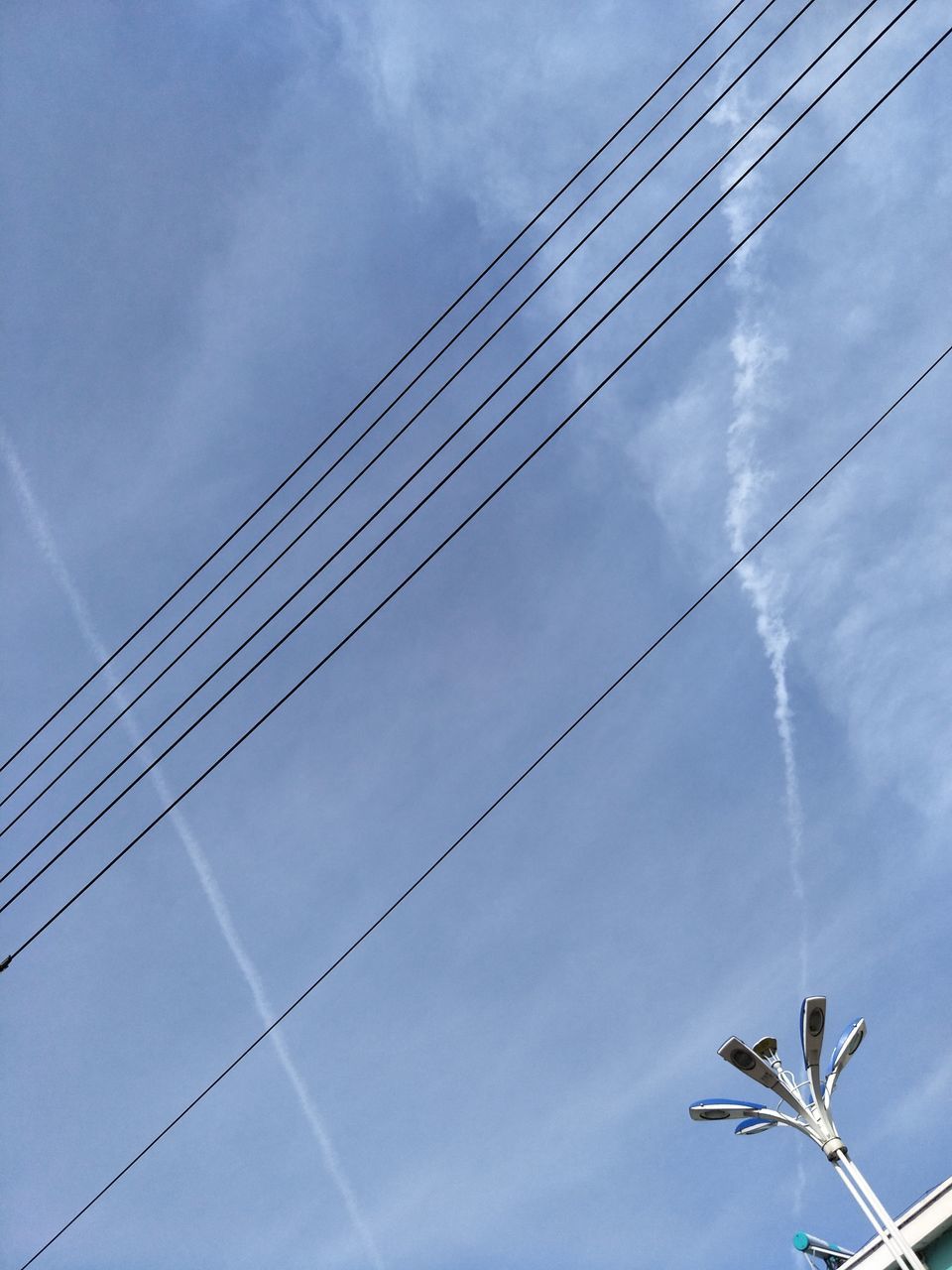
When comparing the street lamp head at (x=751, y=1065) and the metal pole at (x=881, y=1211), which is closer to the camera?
the metal pole at (x=881, y=1211)

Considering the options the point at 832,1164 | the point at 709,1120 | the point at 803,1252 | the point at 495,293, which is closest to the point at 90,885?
the point at 495,293

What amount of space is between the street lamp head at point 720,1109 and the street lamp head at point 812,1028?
1.20m

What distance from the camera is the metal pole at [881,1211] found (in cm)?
1205

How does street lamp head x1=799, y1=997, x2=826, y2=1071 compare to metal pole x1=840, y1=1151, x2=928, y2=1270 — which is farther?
street lamp head x1=799, y1=997, x2=826, y2=1071

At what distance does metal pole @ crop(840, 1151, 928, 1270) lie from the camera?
12055mm

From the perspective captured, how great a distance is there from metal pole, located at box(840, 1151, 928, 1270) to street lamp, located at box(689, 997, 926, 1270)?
0.02 meters

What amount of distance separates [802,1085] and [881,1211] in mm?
2015

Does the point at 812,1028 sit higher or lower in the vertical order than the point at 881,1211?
higher

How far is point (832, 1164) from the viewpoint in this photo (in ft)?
43.7

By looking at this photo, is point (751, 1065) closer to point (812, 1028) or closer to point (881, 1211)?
point (812, 1028)

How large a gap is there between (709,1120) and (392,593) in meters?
9.95

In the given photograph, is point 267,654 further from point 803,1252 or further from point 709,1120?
point 803,1252

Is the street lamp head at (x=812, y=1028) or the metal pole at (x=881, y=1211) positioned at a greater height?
the street lamp head at (x=812, y=1028)

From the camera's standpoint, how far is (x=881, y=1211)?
12.4 meters
